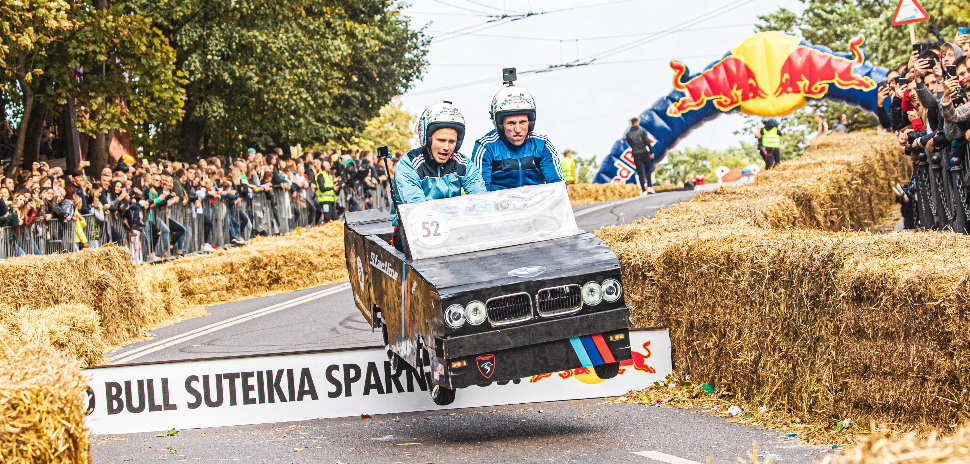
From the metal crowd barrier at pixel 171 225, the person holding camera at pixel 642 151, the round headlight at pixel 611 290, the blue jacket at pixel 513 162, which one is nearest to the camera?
the round headlight at pixel 611 290

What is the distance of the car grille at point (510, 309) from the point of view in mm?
7242

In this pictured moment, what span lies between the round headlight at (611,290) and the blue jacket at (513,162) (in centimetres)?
211

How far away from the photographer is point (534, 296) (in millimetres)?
7289

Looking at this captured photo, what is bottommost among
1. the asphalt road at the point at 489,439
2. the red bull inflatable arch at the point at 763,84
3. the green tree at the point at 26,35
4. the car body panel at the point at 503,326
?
the asphalt road at the point at 489,439

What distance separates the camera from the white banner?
29.1ft

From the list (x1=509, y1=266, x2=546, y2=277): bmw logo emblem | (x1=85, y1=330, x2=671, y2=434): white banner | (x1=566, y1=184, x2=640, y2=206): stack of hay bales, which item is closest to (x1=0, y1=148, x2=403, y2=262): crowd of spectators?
(x1=85, y1=330, x2=671, y2=434): white banner

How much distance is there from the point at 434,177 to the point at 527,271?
6.07 feet

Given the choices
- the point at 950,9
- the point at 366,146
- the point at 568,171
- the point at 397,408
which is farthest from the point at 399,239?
the point at 366,146

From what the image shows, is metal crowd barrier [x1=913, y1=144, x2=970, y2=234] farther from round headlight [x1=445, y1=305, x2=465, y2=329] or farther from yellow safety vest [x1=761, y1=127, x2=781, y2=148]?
yellow safety vest [x1=761, y1=127, x2=781, y2=148]

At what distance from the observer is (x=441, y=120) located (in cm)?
879

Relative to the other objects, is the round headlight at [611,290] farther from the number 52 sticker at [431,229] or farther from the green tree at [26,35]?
the green tree at [26,35]

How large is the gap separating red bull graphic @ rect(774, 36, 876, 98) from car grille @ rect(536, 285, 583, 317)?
28.7 meters

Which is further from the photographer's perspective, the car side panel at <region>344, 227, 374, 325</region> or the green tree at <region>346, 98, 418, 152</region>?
the green tree at <region>346, 98, 418, 152</region>

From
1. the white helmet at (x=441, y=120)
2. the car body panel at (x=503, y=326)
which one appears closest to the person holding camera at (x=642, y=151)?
the white helmet at (x=441, y=120)
